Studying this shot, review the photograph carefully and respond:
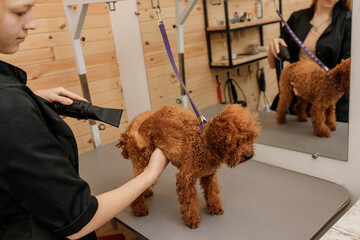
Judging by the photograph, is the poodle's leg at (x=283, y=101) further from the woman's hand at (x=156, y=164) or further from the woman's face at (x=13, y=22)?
the woman's face at (x=13, y=22)

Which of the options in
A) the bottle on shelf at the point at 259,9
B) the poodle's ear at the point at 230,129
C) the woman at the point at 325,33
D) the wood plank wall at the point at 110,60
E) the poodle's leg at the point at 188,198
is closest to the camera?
the poodle's ear at the point at 230,129

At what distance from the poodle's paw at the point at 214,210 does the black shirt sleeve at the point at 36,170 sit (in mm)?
527

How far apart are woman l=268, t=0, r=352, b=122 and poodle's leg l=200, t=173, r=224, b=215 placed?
0.53 m

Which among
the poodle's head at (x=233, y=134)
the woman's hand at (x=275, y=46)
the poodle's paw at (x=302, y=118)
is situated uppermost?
the woman's hand at (x=275, y=46)

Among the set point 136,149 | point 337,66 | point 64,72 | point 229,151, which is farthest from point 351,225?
point 64,72

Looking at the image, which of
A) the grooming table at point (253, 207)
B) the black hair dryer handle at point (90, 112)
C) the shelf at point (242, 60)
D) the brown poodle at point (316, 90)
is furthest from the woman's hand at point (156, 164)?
the shelf at point (242, 60)

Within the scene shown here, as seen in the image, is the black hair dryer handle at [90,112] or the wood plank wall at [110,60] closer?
the black hair dryer handle at [90,112]

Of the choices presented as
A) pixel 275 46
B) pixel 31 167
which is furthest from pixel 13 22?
pixel 275 46

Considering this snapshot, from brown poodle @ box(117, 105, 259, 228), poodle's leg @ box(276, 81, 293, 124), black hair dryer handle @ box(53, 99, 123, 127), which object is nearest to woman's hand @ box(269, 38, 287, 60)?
poodle's leg @ box(276, 81, 293, 124)

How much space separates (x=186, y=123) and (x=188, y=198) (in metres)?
0.23

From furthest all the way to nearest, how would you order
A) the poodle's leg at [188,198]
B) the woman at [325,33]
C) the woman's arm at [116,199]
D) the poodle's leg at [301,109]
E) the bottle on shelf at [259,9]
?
the bottle on shelf at [259,9] < the poodle's leg at [301,109] < the woman at [325,33] < the poodle's leg at [188,198] < the woman's arm at [116,199]

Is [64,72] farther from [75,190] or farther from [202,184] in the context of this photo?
[75,190]

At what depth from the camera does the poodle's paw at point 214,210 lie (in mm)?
953

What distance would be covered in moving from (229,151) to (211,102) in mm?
1041
